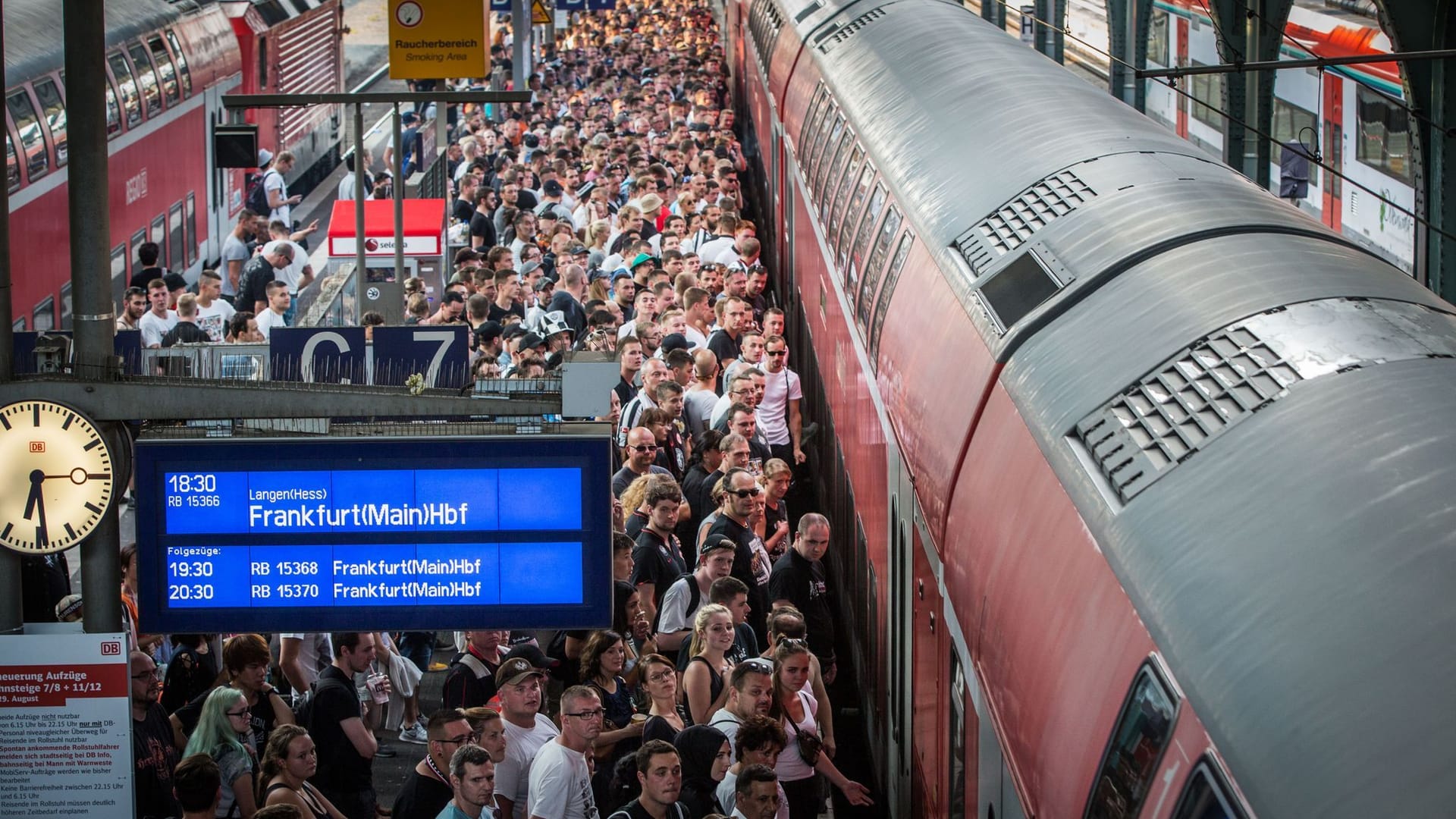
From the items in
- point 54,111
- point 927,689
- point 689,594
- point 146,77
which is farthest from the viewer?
point 146,77

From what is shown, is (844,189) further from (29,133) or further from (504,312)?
(29,133)

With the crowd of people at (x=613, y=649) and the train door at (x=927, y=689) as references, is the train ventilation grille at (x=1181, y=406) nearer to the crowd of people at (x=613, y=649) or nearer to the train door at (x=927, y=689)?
the train door at (x=927, y=689)

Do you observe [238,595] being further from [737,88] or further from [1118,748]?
[737,88]

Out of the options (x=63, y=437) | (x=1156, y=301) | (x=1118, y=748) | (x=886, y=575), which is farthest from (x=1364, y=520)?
(x=886, y=575)

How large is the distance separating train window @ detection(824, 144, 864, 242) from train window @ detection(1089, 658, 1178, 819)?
6341mm

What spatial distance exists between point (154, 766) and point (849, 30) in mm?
8190

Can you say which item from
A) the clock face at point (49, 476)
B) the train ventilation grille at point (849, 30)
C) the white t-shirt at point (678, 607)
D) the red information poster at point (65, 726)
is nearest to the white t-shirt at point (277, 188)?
the train ventilation grille at point (849, 30)

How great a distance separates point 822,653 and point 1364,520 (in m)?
6.64

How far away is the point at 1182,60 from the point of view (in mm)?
17156

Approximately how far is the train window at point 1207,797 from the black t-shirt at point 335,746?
16.7ft

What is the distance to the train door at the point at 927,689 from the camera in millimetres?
6527

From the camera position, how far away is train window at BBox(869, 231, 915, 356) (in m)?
7.87

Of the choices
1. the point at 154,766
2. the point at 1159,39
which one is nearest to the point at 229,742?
the point at 154,766

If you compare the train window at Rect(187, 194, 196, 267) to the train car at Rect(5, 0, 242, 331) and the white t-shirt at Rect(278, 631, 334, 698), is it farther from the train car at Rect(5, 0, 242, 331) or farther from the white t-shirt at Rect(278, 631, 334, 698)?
the white t-shirt at Rect(278, 631, 334, 698)
